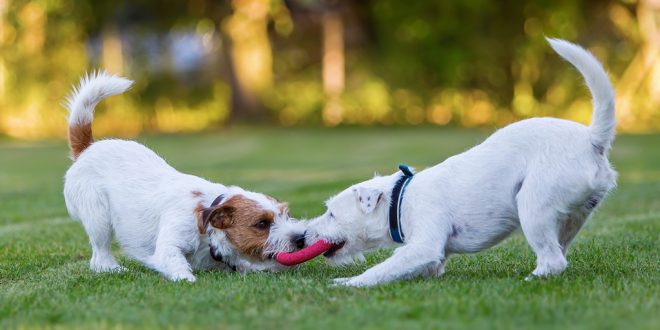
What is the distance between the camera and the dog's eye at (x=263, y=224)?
20.7ft

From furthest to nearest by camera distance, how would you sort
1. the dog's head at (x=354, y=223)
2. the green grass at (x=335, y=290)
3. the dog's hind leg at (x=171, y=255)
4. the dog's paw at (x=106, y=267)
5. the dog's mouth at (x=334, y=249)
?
1. the dog's paw at (x=106, y=267)
2. the dog's mouth at (x=334, y=249)
3. the dog's head at (x=354, y=223)
4. the dog's hind leg at (x=171, y=255)
5. the green grass at (x=335, y=290)

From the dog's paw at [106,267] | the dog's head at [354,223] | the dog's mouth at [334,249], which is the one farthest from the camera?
the dog's paw at [106,267]

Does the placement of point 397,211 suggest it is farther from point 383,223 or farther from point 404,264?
point 404,264

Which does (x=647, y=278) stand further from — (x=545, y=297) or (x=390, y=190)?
(x=390, y=190)

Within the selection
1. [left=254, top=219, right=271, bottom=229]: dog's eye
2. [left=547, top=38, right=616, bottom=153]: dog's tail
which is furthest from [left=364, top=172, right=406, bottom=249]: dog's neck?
[left=547, top=38, right=616, bottom=153]: dog's tail

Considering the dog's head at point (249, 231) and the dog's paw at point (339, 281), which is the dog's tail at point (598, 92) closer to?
the dog's paw at point (339, 281)

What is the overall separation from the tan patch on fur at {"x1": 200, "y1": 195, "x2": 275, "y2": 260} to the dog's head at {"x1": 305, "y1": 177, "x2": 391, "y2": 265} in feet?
0.99

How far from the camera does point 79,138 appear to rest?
714 cm

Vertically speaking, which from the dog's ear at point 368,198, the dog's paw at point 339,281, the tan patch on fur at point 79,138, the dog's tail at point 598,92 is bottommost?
the dog's paw at point 339,281

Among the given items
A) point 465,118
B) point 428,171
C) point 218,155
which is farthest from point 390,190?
point 465,118

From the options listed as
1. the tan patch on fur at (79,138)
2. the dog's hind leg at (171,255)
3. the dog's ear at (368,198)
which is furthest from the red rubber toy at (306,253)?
the tan patch on fur at (79,138)

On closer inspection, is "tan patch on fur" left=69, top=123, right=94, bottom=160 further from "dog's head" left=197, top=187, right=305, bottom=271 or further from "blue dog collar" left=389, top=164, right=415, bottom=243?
"blue dog collar" left=389, top=164, right=415, bottom=243

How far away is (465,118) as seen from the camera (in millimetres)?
30266

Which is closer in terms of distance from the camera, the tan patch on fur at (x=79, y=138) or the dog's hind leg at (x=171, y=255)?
the dog's hind leg at (x=171, y=255)
